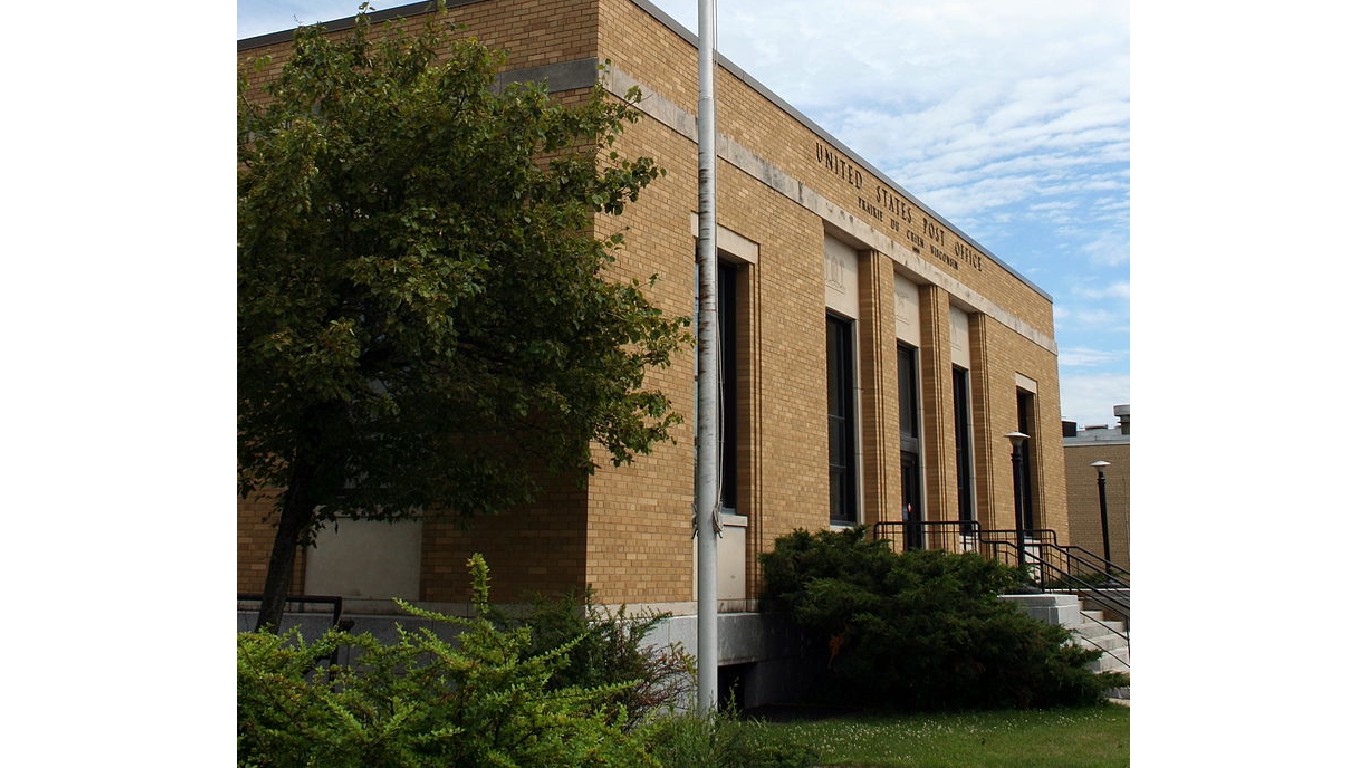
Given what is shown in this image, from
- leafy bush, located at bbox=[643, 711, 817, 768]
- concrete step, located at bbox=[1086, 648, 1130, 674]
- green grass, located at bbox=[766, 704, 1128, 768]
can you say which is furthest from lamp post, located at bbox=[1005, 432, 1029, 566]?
leafy bush, located at bbox=[643, 711, 817, 768]

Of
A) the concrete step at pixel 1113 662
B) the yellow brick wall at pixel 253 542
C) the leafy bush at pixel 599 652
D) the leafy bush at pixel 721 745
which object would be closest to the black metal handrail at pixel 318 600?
the yellow brick wall at pixel 253 542

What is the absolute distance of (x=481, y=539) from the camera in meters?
12.9

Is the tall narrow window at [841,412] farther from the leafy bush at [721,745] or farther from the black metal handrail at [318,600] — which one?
the leafy bush at [721,745]

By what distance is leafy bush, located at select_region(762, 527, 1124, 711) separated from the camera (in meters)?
14.0

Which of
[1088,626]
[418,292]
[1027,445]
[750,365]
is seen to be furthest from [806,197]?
[1027,445]

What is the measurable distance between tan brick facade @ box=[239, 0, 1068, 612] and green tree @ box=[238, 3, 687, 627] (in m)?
1.74

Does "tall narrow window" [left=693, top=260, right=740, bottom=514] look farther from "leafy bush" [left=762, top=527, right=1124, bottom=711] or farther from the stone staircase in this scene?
the stone staircase

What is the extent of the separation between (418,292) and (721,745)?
399 cm

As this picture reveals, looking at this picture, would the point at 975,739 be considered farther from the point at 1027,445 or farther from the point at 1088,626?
the point at 1027,445

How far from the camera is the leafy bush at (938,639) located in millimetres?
13992

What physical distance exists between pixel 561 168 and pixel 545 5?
4118 millimetres

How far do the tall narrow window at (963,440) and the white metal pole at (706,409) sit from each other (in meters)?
14.2

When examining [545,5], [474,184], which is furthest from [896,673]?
[545,5]

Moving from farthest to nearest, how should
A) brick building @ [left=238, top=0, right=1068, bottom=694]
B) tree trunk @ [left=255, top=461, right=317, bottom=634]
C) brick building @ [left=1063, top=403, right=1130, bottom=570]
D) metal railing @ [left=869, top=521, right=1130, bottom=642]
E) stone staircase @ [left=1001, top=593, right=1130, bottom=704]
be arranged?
brick building @ [left=1063, top=403, right=1130, bottom=570], metal railing @ [left=869, top=521, right=1130, bottom=642], stone staircase @ [left=1001, top=593, right=1130, bottom=704], brick building @ [left=238, top=0, right=1068, bottom=694], tree trunk @ [left=255, top=461, right=317, bottom=634]
